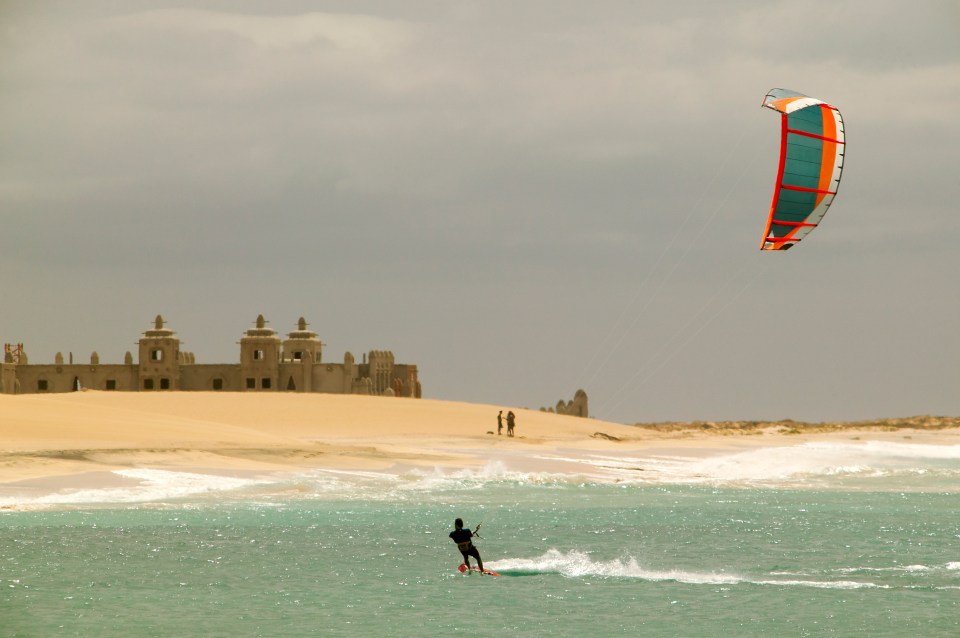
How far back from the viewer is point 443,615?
18578 mm

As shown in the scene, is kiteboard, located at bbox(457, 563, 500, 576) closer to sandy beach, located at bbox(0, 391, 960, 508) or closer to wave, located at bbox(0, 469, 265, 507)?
wave, located at bbox(0, 469, 265, 507)

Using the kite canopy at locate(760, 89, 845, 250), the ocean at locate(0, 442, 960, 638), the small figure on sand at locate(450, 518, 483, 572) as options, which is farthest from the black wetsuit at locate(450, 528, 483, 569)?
the kite canopy at locate(760, 89, 845, 250)

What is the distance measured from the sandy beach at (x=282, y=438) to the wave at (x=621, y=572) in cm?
1321

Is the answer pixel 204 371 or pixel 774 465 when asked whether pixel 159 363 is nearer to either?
pixel 204 371

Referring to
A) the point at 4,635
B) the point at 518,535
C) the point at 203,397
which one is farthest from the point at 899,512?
the point at 203,397

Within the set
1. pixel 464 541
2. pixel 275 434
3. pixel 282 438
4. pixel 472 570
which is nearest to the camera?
pixel 464 541

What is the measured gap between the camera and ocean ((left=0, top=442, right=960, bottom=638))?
18.2 metres

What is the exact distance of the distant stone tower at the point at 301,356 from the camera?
95.7 meters

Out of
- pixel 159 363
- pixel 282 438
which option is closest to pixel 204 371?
pixel 159 363

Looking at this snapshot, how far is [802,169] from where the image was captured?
30.7 m

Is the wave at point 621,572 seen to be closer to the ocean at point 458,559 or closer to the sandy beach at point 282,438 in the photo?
the ocean at point 458,559

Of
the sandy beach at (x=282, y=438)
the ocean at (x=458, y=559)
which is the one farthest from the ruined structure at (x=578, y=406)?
the ocean at (x=458, y=559)

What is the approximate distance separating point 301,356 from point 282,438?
47571 millimetres

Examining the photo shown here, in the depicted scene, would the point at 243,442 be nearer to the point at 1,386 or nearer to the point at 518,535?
the point at 518,535
